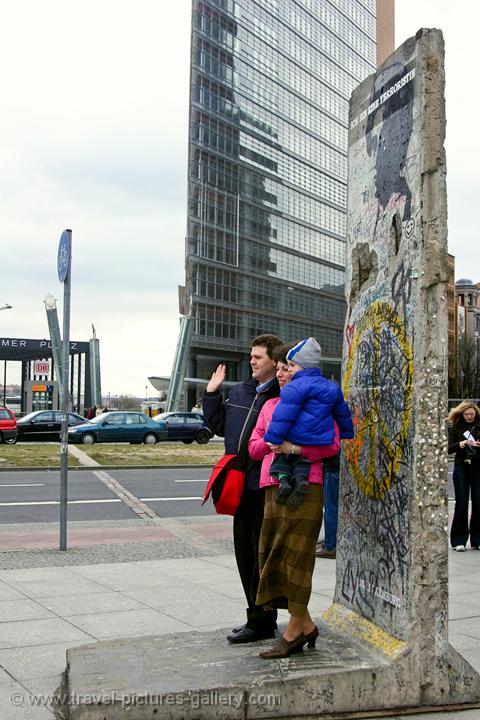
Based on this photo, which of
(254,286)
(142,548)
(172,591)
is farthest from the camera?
(254,286)

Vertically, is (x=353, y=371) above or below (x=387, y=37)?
below

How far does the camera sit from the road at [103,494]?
12.5 m

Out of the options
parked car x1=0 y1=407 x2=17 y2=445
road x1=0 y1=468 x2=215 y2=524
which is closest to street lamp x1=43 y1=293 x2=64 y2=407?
road x1=0 y1=468 x2=215 y2=524

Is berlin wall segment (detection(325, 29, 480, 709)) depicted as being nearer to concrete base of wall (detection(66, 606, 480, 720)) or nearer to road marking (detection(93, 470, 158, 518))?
concrete base of wall (detection(66, 606, 480, 720))

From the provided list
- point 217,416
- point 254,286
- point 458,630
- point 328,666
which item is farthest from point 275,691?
point 254,286

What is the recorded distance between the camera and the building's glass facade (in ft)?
262

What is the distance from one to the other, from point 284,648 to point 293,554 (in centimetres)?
48

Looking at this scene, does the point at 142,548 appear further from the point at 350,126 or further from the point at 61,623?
the point at 350,126

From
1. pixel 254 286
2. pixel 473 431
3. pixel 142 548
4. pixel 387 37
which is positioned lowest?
pixel 142 548

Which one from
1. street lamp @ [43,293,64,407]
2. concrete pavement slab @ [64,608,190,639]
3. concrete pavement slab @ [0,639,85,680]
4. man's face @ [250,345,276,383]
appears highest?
street lamp @ [43,293,64,407]

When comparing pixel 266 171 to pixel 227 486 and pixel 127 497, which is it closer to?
pixel 127 497

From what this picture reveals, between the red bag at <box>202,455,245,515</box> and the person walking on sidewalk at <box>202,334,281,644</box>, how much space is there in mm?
87

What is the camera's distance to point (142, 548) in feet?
29.7

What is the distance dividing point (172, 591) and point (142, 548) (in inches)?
90.6
